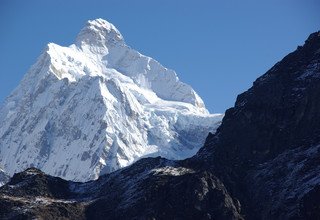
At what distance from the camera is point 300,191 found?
19975 cm

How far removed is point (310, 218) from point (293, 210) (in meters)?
7.27

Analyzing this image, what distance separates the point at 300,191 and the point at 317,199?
8422 millimetres

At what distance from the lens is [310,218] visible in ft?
618

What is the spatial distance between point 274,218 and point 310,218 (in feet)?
41.0

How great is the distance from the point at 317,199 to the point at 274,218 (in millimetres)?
11638

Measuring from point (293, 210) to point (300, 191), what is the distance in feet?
19.0

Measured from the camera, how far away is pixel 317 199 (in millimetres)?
191625

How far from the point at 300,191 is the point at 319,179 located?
4.42m

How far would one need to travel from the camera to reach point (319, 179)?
198 metres

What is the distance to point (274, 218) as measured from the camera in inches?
7864

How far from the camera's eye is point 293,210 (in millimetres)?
195375

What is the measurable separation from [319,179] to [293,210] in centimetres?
843

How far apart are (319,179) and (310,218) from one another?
1232 centimetres
